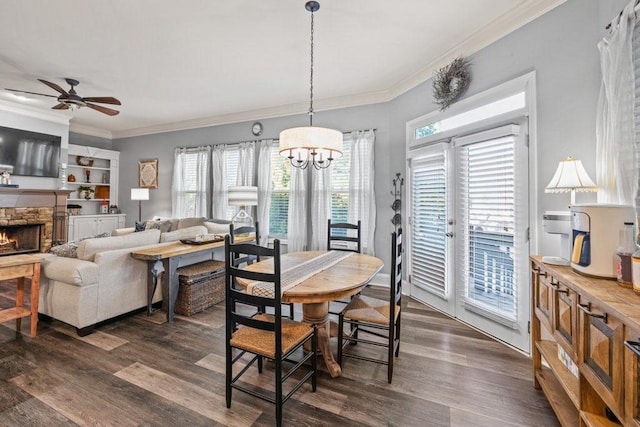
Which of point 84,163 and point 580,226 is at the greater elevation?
point 84,163

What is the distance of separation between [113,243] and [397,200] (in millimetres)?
3545

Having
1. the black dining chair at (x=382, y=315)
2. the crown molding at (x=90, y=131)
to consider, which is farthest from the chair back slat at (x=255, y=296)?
the crown molding at (x=90, y=131)

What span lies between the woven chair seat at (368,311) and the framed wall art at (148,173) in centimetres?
594

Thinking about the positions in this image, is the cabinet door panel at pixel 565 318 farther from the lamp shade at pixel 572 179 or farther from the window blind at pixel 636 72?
the window blind at pixel 636 72

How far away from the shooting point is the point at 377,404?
1.94 m

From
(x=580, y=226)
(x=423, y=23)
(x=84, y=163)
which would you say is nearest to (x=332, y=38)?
(x=423, y=23)

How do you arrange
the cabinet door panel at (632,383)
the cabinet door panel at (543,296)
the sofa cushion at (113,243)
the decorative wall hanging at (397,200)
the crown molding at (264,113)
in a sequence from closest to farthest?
the cabinet door panel at (632,383)
the cabinet door panel at (543,296)
the sofa cushion at (113,243)
the decorative wall hanging at (397,200)
the crown molding at (264,113)

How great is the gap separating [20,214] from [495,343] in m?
7.51

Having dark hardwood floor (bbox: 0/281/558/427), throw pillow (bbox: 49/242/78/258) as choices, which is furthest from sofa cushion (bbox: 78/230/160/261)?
dark hardwood floor (bbox: 0/281/558/427)

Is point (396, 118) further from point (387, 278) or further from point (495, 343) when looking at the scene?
point (495, 343)

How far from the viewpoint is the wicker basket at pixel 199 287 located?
3389 millimetres

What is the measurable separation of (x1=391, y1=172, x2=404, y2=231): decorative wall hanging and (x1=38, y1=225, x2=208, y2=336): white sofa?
10.8 feet

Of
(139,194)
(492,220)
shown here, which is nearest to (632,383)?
(492,220)

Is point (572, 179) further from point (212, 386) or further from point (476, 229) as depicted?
point (212, 386)
